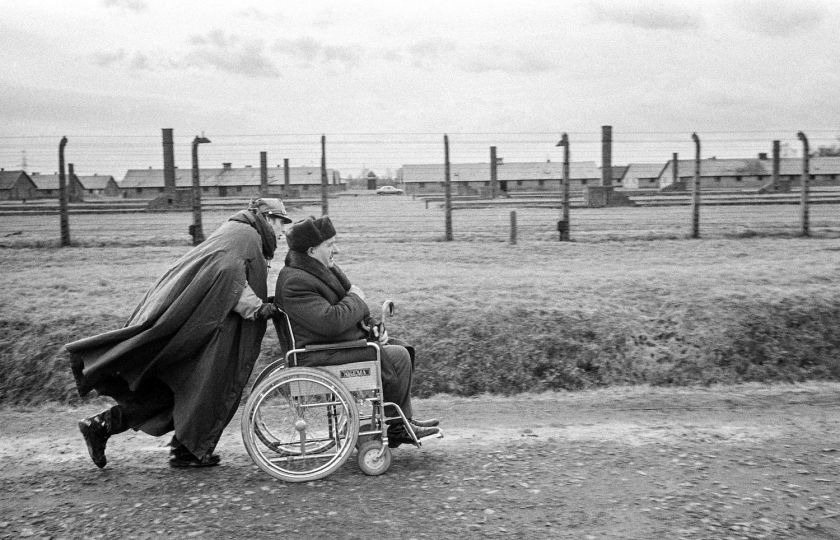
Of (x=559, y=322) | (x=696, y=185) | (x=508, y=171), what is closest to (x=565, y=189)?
(x=696, y=185)

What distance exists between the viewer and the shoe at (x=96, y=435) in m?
5.40

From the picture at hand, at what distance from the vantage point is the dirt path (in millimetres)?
4473

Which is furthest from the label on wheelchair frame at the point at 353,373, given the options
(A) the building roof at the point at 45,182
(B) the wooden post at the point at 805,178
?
(A) the building roof at the point at 45,182

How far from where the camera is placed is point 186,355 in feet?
17.8

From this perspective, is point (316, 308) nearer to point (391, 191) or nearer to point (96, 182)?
point (391, 191)

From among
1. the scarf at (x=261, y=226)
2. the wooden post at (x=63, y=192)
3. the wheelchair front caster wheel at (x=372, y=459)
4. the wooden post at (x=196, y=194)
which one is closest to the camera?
the wheelchair front caster wheel at (x=372, y=459)

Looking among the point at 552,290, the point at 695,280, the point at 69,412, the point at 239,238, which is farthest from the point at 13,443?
the point at 695,280

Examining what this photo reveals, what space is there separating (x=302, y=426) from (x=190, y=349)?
932 millimetres

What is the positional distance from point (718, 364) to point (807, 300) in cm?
200

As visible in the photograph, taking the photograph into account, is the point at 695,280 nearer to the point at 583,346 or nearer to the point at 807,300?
the point at 807,300

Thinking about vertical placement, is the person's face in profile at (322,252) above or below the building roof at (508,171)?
below

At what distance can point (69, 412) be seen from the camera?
7.36 meters

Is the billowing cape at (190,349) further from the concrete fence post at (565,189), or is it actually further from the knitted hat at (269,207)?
the concrete fence post at (565,189)

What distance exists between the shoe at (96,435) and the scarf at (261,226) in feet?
5.34
